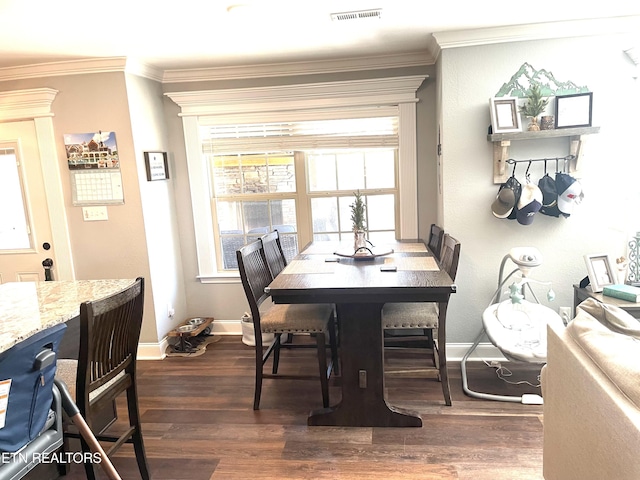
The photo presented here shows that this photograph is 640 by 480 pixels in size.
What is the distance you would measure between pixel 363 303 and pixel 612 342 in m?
1.08

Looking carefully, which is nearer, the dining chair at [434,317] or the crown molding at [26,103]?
the dining chair at [434,317]

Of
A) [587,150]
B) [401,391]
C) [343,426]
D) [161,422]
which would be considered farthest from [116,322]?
[587,150]

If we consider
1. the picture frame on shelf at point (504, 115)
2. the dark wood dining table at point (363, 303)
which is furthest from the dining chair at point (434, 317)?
the picture frame on shelf at point (504, 115)

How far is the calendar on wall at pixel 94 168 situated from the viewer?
10.7ft

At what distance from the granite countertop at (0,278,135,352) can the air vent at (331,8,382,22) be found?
6.22 feet

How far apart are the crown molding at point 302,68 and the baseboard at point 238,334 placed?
2099 millimetres

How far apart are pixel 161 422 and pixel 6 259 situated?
2079mm

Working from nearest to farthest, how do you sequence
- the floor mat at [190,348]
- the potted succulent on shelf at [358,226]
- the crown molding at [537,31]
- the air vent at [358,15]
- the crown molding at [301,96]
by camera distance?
the air vent at [358,15] < the crown molding at [537,31] < the potted succulent on shelf at [358,226] < the crown molding at [301,96] < the floor mat at [190,348]

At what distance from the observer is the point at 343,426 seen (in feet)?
7.95

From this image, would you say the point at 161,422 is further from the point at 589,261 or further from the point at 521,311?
the point at 589,261

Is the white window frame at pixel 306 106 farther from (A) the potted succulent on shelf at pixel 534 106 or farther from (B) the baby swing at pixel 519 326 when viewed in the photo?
(B) the baby swing at pixel 519 326

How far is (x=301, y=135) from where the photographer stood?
11.8 ft

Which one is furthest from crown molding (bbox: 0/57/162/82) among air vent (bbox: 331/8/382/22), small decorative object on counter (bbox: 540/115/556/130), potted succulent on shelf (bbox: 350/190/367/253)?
small decorative object on counter (bbox: 540/115/556/130)

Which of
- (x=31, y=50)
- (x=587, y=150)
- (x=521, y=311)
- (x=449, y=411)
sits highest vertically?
(x=31, y=50)
